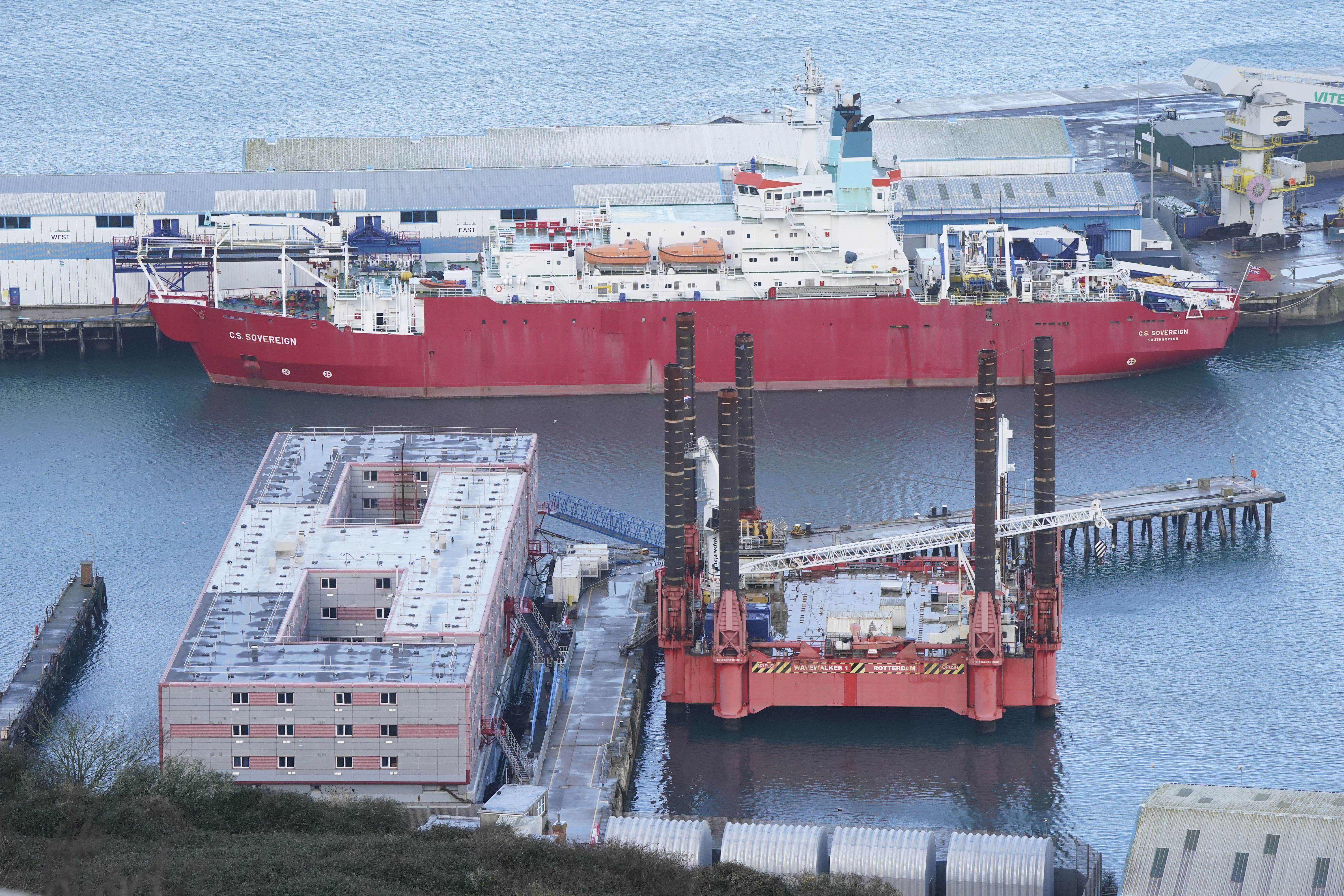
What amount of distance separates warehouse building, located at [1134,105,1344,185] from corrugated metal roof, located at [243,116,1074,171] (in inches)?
343

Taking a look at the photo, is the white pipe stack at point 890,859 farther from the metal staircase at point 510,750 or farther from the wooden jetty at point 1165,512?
the wooden jetty at point 1165,512

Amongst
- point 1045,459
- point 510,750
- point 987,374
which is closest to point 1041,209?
point 1045,459

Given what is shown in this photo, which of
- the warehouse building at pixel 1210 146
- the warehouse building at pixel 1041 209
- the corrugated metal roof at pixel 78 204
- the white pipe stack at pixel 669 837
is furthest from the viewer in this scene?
the warehouse building at pixel 1210 146

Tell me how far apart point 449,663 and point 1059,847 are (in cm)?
1506

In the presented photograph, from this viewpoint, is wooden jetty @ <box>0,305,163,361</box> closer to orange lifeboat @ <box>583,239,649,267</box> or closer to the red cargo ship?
the red cargo ship

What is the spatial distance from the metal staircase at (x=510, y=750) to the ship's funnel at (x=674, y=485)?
22.9 feet

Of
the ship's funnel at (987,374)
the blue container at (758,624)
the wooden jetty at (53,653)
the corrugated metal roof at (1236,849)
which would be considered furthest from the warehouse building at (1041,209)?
the corrugated metal roof at (1236,849)

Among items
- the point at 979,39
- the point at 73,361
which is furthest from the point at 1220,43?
the point at 73,361

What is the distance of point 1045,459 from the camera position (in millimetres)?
64000

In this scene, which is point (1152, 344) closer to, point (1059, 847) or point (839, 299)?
point (839, 299)

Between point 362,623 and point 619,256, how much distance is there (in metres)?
33.2

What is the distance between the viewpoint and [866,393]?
310ft

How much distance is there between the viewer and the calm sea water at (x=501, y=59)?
5640 inches

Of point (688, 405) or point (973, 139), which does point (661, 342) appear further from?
point (688, 405)
